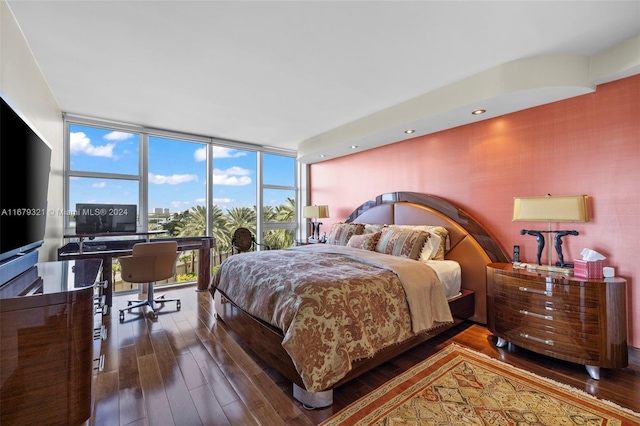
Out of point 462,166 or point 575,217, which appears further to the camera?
point 462,166

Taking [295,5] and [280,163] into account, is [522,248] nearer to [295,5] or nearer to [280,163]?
[295,5]

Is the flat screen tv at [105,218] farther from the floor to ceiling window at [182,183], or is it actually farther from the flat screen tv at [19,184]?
the flat screen tv at [19,184]

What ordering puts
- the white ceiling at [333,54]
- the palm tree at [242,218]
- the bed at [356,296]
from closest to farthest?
the bed at [356,296], the white ceiling at [333,54], the palm tree at [242,218]

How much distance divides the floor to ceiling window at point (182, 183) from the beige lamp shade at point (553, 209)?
4.45 m

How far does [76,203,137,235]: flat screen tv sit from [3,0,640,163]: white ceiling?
52.3 inches

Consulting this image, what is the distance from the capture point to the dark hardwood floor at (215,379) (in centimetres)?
173

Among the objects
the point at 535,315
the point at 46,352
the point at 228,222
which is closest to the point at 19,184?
the point at 46,352

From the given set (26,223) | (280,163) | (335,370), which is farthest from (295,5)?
(280,163)

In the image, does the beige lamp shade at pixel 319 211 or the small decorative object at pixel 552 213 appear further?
the beige lamp shade at pixel 319 211

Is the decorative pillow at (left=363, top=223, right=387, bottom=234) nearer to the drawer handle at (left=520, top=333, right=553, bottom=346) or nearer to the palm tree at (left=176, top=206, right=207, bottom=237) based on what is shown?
the drawer handle at (left=520, top=333, right=553, bottom=346)

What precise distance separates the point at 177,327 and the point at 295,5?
3.25 m

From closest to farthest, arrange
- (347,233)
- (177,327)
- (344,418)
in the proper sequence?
(344,418) < (177,327) < (347,233)

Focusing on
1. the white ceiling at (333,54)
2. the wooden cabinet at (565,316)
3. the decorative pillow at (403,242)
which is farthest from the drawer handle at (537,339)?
the white ceiling at (333,54)

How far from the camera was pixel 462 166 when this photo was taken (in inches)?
140
